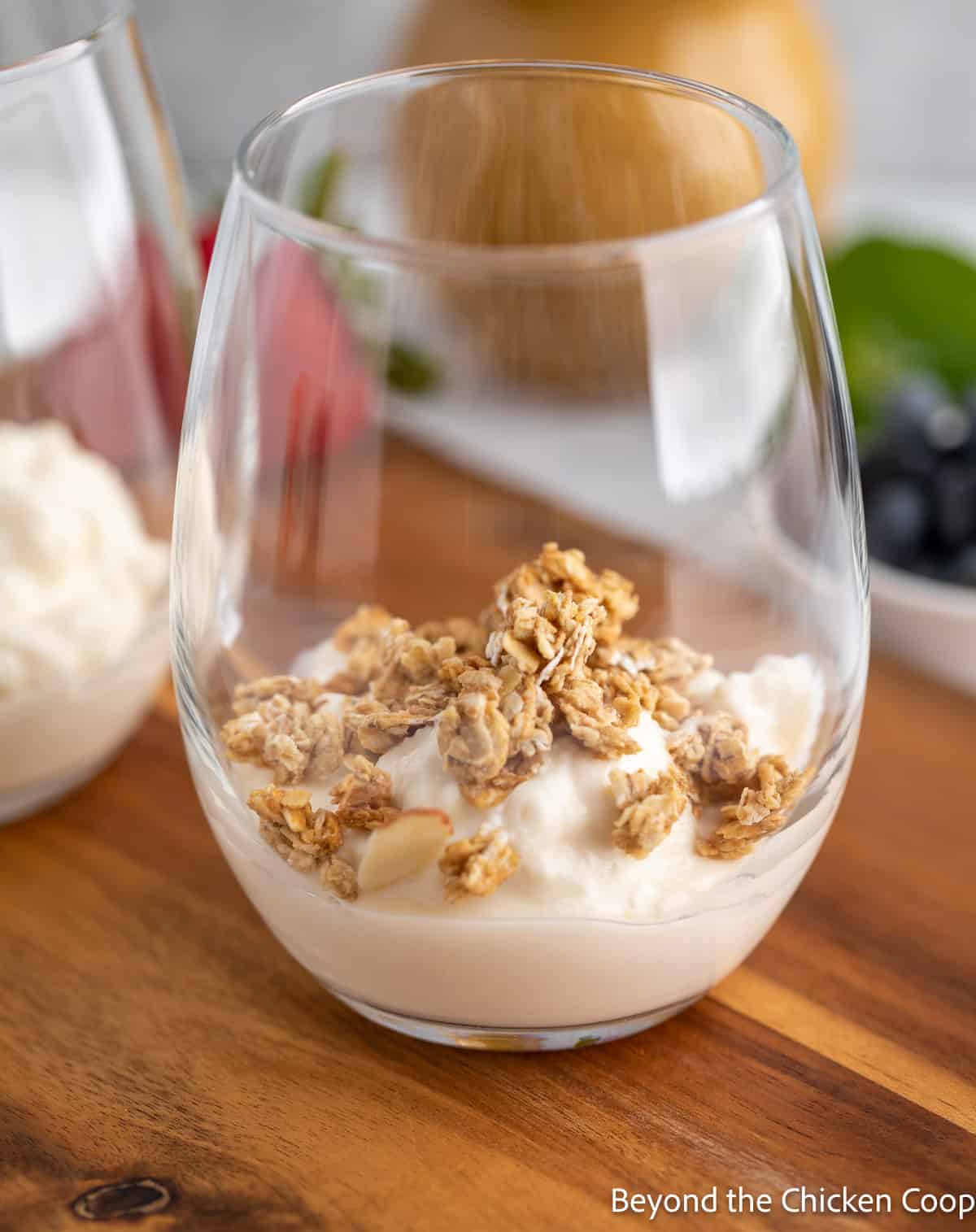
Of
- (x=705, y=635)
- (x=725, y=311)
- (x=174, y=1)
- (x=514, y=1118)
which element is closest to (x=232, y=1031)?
Result: (x=514, y=1118)

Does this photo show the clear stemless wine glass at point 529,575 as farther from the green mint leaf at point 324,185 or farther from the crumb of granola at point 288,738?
the green mint leaf at point 324,185


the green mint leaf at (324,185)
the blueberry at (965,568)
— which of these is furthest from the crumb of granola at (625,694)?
the blueberry at (965,568)

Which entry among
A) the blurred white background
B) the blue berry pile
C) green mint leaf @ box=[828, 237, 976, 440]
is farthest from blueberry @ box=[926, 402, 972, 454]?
the blurred white background

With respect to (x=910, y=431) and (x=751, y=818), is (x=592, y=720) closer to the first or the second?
(x=751, y=818)

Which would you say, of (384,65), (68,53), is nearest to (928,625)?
(68,53)

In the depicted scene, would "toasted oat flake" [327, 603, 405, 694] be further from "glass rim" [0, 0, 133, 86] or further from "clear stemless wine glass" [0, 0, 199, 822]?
"glass rim" [0, 0, 133, 86]
